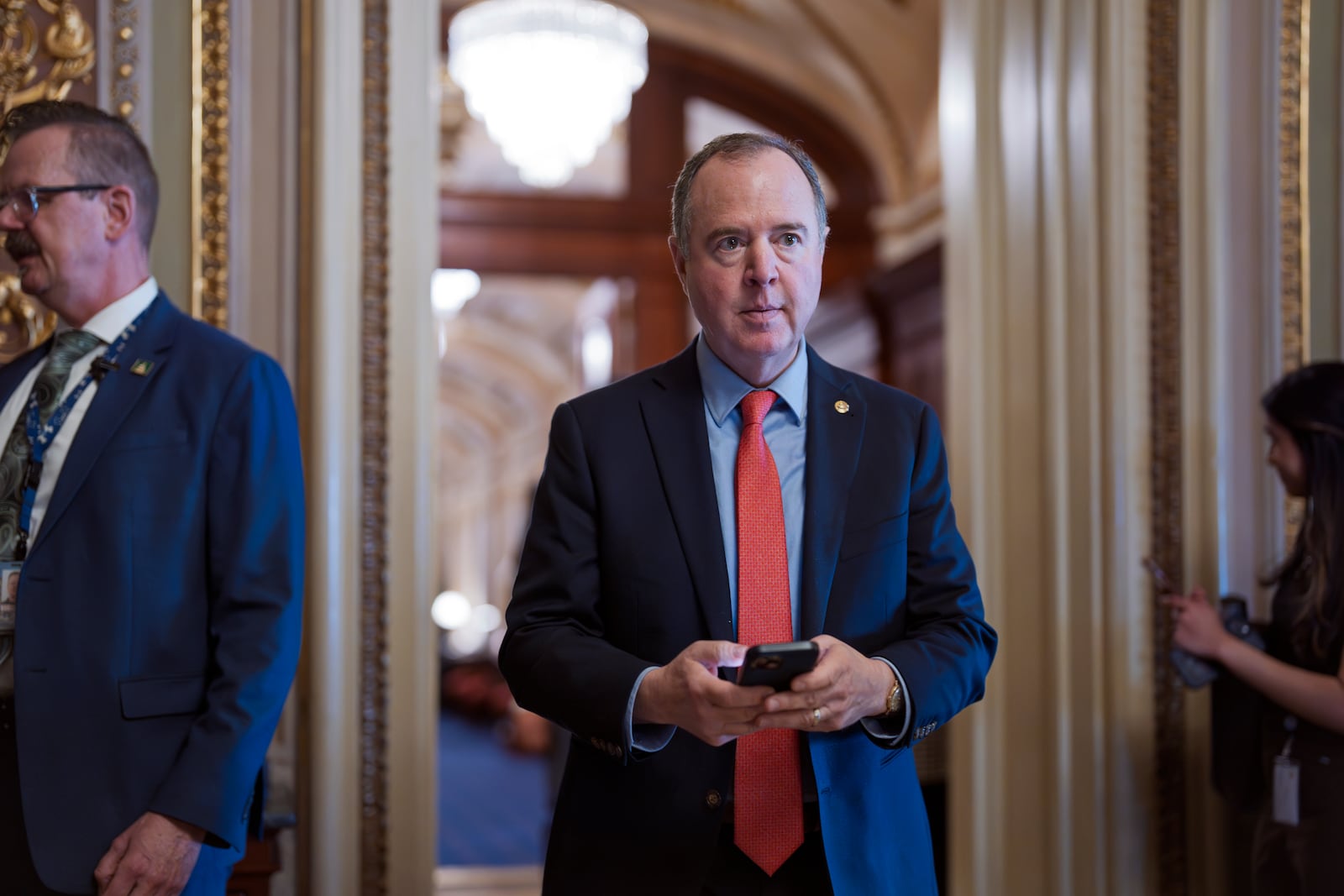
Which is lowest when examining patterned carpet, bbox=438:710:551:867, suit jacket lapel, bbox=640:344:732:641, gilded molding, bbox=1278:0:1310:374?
patterned carpet, bbox=438:710:551:867

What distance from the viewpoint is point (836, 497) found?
184 centimetres

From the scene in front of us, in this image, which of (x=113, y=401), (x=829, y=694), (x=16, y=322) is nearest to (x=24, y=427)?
(x=113, y=401)

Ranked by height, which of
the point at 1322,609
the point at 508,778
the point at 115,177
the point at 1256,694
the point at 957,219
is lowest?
the point at 508,778

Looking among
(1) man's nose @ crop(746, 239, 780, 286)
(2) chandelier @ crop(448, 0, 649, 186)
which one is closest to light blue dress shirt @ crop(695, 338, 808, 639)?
(1) man's nose @ crop(746, 239, 780, 286)

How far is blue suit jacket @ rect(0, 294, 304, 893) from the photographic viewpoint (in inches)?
81.8

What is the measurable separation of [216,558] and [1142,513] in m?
2.47

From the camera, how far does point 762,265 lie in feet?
5.80

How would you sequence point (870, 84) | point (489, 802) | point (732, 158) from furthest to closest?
point (489, 802)
point (870, 84)
point (732, 158)

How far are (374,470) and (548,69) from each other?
3.55 meters

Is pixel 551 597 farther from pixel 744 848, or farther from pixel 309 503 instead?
pixel 309 503

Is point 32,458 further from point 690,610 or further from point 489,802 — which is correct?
point 489,802

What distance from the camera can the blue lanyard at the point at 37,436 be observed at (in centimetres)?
219

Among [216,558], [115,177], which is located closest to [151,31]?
[115,177]

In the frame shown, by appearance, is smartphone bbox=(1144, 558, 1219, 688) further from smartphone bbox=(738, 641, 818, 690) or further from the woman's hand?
smartphone bbox=(738, 641, 818, 690)
